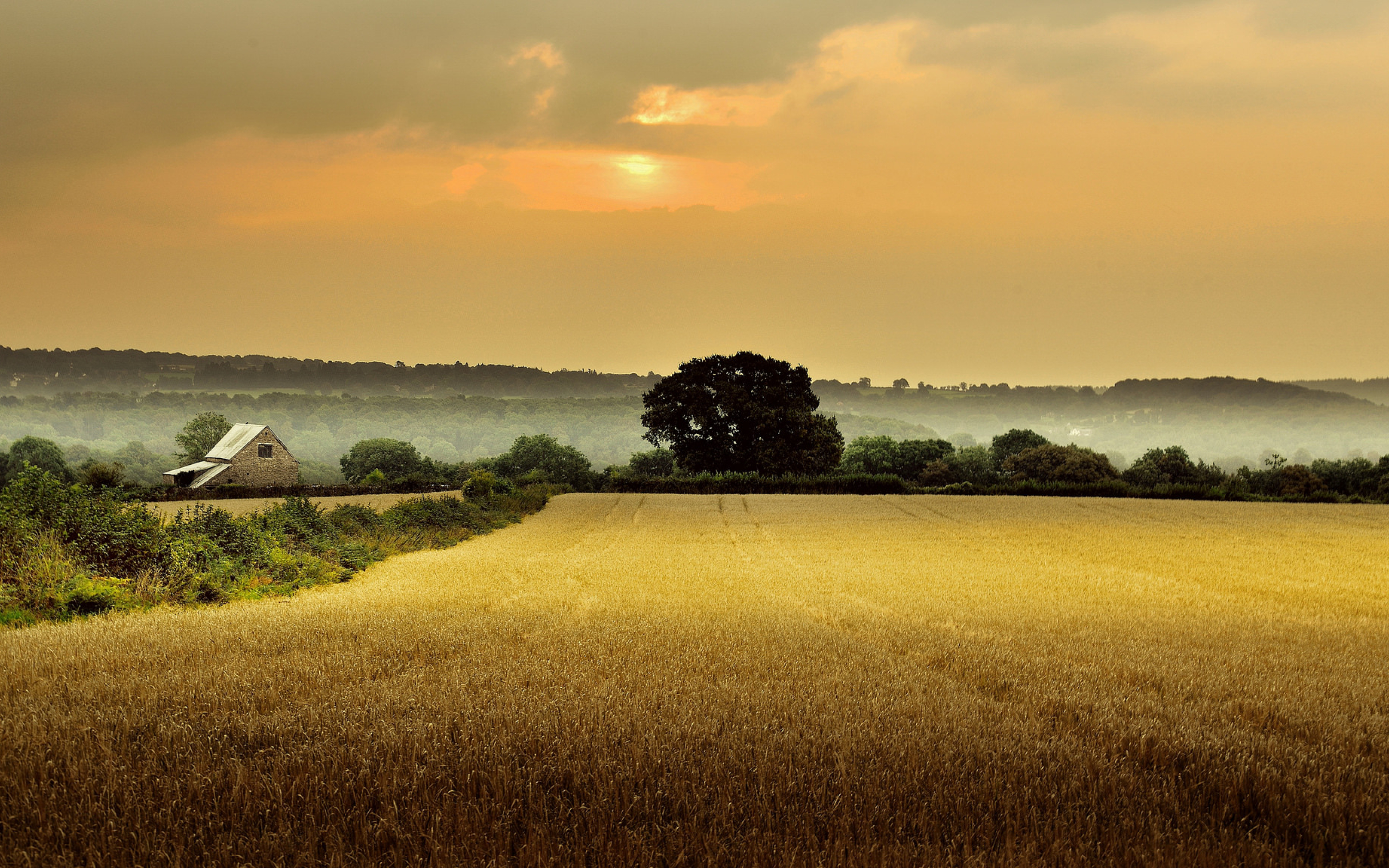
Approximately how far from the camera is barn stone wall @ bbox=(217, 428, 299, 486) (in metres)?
75.4

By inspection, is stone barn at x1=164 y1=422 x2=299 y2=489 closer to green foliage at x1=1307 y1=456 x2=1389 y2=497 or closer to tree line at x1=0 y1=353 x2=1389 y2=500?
tree line at x1=0 y1=353 x2=1389 y2=500

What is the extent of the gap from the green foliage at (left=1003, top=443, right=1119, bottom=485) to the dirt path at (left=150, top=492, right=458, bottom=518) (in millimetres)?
59082

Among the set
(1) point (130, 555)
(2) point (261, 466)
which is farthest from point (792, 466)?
(2) point (261, 466)

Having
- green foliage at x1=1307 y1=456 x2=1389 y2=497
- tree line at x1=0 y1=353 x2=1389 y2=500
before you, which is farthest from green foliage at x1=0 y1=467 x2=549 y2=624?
green foliage at x1=1307 y1=456 x2=1389 y2=497

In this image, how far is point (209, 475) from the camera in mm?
75438

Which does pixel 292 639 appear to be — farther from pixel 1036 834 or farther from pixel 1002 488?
Answer: pixel 1002 488

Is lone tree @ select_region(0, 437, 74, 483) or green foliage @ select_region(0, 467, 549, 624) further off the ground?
green foliage @ select_region(0, 467, 549, 624)

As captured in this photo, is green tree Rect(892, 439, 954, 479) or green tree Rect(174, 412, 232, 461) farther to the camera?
green tree Rect(174, 412, 232, 461)

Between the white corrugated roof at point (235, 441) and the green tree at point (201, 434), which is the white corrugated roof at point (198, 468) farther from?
the green tree at point (201, 434)

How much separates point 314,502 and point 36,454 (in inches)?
3353

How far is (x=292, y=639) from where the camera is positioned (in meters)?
8.41

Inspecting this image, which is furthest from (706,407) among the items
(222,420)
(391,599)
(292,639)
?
(222,420)

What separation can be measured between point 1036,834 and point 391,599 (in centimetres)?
1159

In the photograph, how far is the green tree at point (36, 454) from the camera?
283ft
